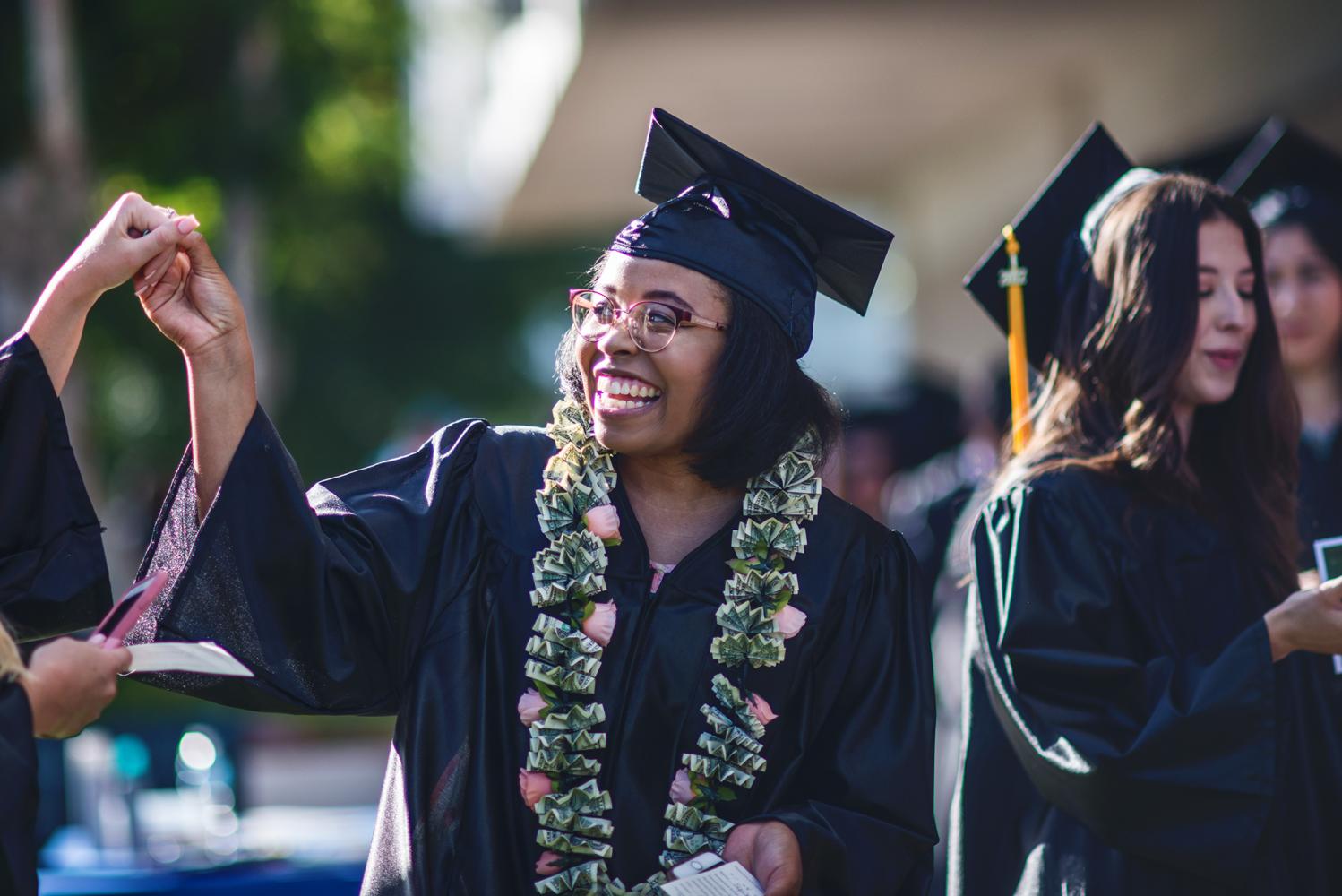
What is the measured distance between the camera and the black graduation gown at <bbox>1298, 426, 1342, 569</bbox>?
3.63 m

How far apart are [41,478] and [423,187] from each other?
25052mm

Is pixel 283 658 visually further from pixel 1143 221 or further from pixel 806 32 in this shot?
pixel 806 32

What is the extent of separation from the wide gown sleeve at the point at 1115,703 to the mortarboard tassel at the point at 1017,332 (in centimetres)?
36

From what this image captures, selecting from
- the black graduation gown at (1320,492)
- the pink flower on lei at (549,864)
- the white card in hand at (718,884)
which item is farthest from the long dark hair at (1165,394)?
the pink flower on lei at (549,864)

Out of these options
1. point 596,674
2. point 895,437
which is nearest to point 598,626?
point 596,674

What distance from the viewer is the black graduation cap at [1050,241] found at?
353 centimetres

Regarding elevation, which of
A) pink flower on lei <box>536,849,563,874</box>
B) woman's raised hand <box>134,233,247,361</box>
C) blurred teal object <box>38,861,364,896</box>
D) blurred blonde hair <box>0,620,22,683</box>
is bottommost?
blurred teal object <box>38,861,364,896</box>

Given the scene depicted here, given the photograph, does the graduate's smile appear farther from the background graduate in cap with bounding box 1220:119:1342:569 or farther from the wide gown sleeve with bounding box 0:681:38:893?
the background graduate in cap with bounding box 1220:119:1342:569

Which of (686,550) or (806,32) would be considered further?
(806,32)

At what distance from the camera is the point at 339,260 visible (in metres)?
21.8

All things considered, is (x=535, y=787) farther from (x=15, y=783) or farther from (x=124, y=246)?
(x=124, y=246)

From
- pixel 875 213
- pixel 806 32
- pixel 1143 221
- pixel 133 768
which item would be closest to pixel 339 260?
pixel 875 213

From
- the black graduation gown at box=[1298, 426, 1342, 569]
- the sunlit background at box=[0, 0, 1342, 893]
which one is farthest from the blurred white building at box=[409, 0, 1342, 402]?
the black graduation gown at box=[1298, 426, 1342, 569]

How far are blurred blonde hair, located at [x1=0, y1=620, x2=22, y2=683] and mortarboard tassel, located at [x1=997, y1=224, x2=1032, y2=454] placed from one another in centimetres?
216
